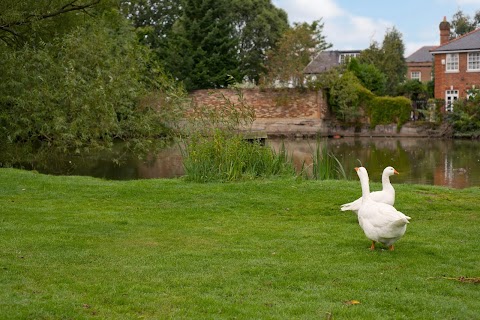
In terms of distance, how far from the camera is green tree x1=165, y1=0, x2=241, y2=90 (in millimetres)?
54156

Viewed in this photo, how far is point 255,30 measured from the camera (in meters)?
68.8

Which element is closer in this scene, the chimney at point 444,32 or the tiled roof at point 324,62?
the chimney at point 444,32

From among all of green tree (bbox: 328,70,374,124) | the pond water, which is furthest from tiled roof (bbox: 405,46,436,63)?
the pond water

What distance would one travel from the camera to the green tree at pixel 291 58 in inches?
2248

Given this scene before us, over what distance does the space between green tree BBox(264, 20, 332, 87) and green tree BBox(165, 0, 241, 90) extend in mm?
3483

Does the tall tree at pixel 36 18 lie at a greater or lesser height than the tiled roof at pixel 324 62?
lesser

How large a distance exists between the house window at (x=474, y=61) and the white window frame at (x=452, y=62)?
3.19 ft

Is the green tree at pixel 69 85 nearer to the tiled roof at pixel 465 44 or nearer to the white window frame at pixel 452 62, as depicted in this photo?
the tiled roof at pixel 465 44

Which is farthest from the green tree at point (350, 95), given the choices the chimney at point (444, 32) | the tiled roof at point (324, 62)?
the chimney at point (444, 32)

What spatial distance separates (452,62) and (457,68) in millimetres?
665

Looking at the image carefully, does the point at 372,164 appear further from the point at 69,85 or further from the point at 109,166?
the point at 69,85

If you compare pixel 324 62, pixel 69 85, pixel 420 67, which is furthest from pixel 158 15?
pixel 69 85

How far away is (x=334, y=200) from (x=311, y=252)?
5041mm

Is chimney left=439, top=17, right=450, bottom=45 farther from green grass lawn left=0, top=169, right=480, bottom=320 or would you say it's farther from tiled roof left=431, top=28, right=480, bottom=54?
green grass lawn left=0, top=169, right=480, bottom=320
